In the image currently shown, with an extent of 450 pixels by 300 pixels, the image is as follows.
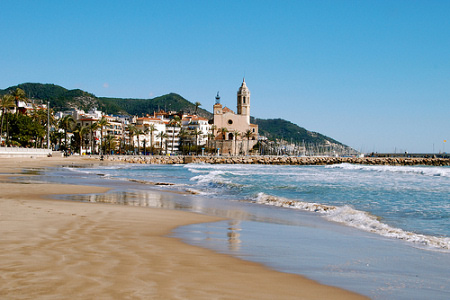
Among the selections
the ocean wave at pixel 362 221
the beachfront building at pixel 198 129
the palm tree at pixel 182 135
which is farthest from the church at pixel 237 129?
the ocean wave at pixel 362 221

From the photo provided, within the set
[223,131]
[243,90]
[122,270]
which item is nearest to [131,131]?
[223,131]

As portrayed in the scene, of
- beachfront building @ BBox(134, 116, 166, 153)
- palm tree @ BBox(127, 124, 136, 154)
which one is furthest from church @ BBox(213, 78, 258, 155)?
palm tree @ BBox(127, 124, 136, 154)

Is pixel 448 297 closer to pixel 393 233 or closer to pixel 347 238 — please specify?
pixel 347 238

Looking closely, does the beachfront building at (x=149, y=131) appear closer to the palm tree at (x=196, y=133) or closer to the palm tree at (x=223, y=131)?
the palm tree at (x=196, y=133)

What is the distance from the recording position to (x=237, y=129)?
128 meters

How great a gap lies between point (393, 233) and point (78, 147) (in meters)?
100

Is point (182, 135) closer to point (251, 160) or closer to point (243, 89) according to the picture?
point (243, 89)

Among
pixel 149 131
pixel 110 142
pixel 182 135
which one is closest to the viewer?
pixel 110 142

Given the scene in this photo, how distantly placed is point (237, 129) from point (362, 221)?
11774cm

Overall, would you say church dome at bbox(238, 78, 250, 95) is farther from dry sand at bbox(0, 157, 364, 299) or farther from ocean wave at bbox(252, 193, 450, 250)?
dry sand at bbox(0, 157, 364, 299)

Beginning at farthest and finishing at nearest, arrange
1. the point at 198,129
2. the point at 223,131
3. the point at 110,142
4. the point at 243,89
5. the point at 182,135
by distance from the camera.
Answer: the point at 198,129 → the point at 243,89 → the point at 223,131 → the point at 182,135 → the point at 110,142

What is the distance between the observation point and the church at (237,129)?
12362 cm

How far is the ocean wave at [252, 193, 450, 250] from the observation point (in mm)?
7991

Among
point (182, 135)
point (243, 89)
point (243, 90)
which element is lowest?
point (182, 135)
